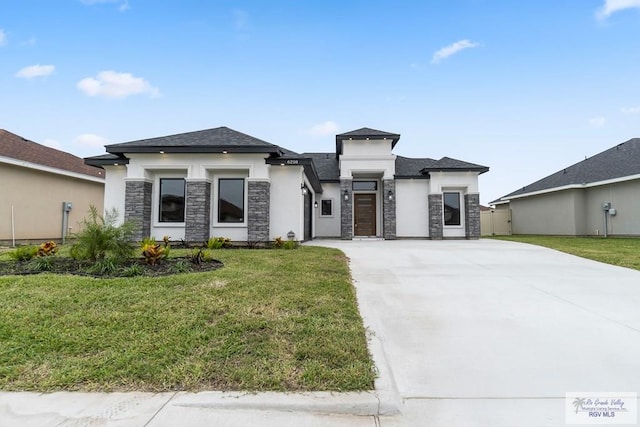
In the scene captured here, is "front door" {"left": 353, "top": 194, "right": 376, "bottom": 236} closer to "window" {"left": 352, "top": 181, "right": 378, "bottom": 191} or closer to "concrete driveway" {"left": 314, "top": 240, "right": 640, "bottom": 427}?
"window" {"left": 352, "top": 181, "right": 378, "bottom": 191}

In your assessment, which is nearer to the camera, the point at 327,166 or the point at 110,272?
the point at 110,272

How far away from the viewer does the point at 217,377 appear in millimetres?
2436

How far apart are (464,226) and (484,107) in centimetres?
588

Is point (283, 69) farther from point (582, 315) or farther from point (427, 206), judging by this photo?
point (582, 315)

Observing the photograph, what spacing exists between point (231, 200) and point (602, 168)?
803 inches

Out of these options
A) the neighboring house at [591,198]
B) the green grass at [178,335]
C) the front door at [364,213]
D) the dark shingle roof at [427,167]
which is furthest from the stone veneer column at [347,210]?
the neighboring house at [591,198]

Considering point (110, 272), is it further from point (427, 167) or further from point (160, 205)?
point (427, 167)

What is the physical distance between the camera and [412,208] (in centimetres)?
1575

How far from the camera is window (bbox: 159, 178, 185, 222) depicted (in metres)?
11.1

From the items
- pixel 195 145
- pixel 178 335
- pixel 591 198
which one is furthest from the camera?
pixel 591 198

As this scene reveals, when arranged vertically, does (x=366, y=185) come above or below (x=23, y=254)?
above

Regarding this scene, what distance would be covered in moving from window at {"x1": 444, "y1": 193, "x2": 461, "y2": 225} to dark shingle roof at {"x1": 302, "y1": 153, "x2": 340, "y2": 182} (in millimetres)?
5832

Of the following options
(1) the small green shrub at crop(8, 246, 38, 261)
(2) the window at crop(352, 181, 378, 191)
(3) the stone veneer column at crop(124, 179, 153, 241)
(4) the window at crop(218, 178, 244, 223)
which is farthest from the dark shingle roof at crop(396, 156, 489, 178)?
(1) the small green shrub at crop(8, 246, 38, 261)

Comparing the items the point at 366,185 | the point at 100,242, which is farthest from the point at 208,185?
the point at 366,185
